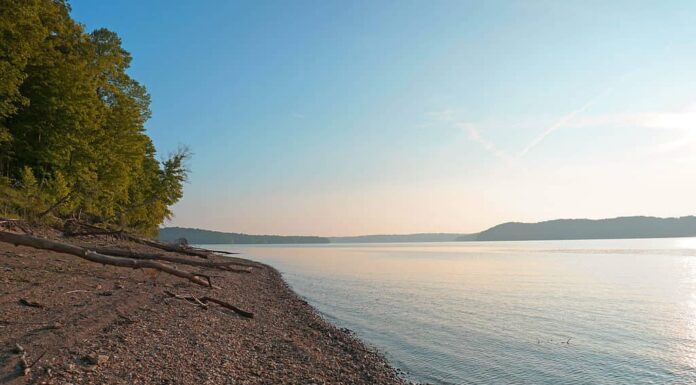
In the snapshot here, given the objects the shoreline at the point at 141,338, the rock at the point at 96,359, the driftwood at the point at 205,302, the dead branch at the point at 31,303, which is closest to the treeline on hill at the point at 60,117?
the shoreline at the point at 141,338

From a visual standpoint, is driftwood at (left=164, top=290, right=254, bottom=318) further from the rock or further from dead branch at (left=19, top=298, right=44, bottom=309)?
the rock

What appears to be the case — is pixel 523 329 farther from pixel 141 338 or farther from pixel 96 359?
pixel 96 359

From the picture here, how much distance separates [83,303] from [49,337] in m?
4.28

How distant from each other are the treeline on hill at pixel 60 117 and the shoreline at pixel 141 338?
7215mm

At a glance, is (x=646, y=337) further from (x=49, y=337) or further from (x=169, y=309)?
(x=49, y=337)

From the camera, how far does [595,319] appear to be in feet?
84.9

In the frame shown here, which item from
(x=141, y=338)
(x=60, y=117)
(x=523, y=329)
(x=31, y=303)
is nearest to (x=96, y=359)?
(x=141, y=338)

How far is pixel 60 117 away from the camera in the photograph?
31031 millimetres

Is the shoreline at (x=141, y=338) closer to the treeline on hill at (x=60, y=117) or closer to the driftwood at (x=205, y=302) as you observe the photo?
the driftwood at (x=205, y=302)

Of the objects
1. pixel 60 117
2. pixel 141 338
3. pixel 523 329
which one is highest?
pixel 60 117

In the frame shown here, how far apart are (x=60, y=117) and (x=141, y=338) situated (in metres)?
26.9

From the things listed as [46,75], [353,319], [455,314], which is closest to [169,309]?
[353,319]

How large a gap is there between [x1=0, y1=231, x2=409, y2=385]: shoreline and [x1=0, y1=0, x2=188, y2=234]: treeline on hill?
722 cm

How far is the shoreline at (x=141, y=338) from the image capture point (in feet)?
28.6
